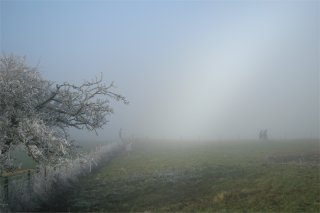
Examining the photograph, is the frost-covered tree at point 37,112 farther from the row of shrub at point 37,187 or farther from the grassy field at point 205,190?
the grassy field at point 205,190

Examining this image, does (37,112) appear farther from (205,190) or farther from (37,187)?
(205,190)

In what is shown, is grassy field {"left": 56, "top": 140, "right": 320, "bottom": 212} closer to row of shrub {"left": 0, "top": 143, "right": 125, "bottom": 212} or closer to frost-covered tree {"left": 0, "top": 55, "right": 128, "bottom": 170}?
row of shrub {"left": 0, "top": 143, "right": 125, "bottom": 212}

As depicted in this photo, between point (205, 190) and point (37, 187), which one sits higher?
point (37, 187)

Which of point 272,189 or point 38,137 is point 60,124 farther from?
point 272,189

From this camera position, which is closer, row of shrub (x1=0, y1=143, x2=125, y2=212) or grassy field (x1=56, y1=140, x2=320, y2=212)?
row of shrub (x1=0, y1=143, x2=125, y2=212)

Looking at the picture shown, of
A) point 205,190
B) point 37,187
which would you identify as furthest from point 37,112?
point 205,190

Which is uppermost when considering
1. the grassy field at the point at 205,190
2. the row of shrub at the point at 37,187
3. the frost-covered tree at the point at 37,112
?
the frost-covered tree at the point at 37,112

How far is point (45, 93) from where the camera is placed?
23.0 m

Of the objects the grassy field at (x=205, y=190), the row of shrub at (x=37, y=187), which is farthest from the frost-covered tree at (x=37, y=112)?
the grassy field at (x=205, y=190)

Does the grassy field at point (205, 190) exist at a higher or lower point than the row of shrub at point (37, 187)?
lower

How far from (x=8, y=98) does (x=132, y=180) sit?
23.6 metres

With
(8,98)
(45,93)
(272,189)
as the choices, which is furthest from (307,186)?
(8,98)

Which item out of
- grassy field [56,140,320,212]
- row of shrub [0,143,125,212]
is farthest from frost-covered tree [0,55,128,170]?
grassy field [56,140,320,212]

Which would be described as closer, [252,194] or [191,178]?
[252,194]
